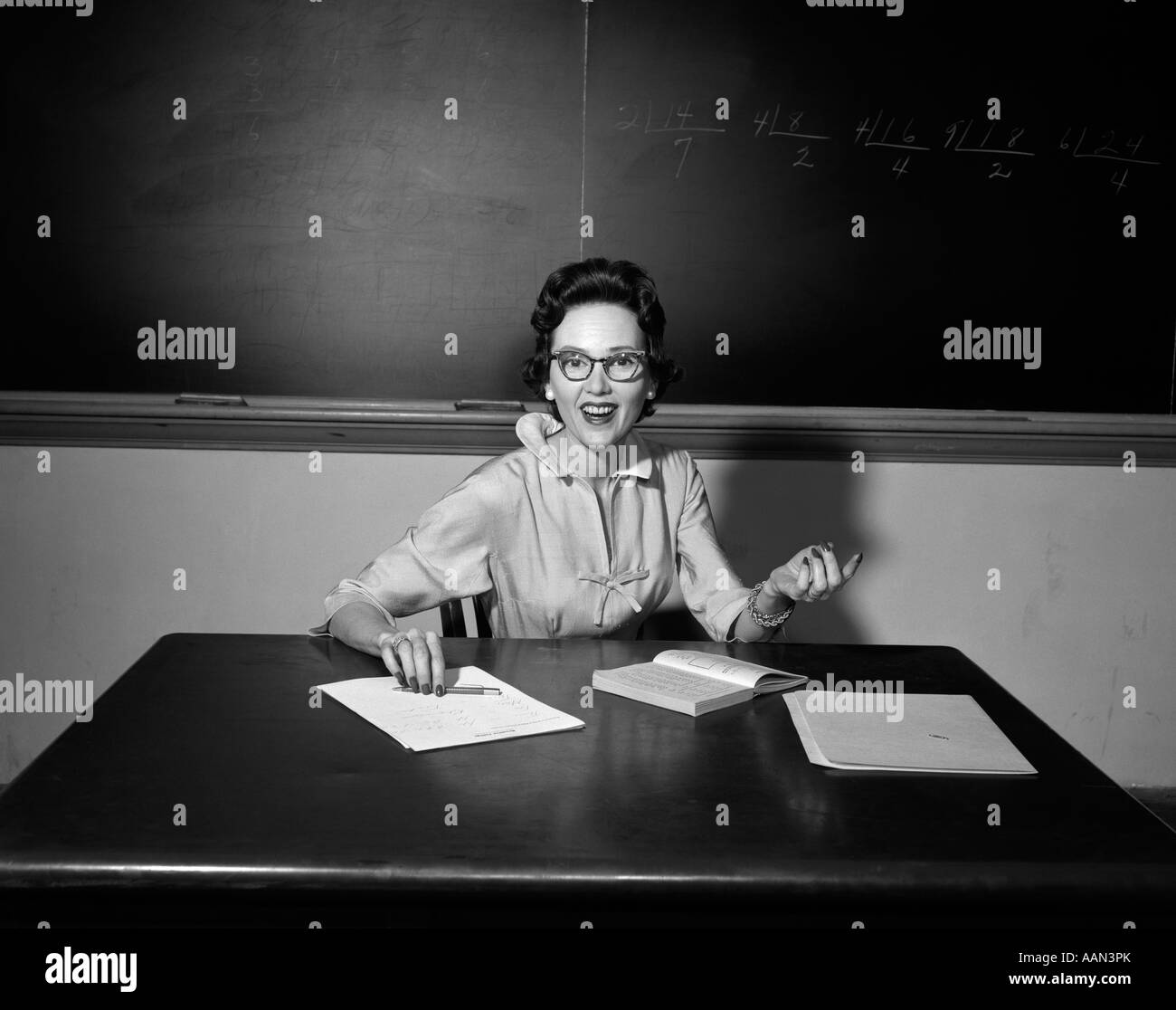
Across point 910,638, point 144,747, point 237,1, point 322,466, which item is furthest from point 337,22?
point 910,638

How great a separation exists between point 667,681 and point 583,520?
0.60 metres

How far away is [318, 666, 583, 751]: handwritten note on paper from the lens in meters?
1.27

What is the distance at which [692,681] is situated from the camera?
150 centimetres

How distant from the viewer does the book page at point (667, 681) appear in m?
1.43

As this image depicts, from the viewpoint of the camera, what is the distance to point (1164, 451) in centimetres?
270

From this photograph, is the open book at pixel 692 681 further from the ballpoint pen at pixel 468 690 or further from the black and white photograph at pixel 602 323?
the black and white photograph at pixel 602 323

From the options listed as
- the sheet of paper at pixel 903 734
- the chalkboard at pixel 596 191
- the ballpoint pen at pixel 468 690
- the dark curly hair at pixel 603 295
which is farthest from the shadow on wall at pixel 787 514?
the ballpoint pen at pixel 468 690

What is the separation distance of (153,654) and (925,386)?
197 cm

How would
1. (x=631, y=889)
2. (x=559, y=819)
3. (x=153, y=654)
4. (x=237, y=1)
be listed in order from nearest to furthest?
1. (x=631, y=889)
2. (x=559, y=819)
3. (x=153, y=654)
4. (x=237, y=1)

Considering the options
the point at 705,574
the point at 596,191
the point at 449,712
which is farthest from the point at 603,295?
the point at 449,712

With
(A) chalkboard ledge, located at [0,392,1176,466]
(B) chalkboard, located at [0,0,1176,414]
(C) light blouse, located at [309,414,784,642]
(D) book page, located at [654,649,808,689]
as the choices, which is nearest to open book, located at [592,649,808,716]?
(D) book page, located at [654,649,808,689]

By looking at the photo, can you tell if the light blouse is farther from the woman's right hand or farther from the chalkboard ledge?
the chalkboard ledge

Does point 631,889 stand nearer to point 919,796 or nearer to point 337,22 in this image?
point 919,796

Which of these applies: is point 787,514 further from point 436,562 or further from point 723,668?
point 723,668
